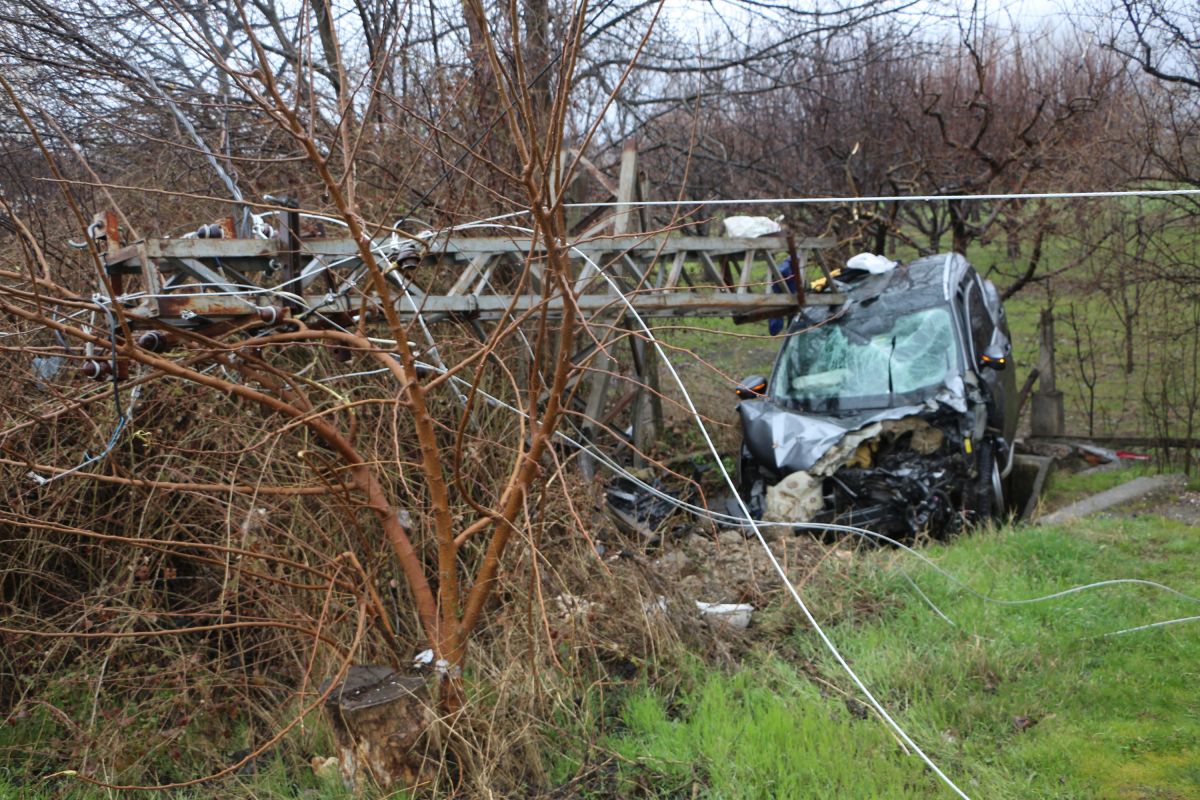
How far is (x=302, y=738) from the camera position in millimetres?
5250

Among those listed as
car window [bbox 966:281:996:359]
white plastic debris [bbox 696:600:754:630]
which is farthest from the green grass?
car window [bbox 966:281:996:359]

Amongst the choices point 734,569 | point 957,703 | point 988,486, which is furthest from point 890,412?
point 957,703

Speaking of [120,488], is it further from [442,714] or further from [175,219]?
[442,714]

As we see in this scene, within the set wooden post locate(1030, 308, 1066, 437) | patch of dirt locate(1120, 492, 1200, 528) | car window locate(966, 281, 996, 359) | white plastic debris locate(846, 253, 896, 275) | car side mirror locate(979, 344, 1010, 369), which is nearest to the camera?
patch of dirt locate(1120, 492, 1200, 528)

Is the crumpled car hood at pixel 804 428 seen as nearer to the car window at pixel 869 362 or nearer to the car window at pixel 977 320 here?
the car window at pixel 869 362

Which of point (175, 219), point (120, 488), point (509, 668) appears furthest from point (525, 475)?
point (175, 219)

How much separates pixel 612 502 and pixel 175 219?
4.06m

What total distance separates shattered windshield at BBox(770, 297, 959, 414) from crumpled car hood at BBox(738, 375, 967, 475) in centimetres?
22

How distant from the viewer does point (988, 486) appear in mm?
8898

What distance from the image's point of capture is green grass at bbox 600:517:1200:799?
14.0 feet

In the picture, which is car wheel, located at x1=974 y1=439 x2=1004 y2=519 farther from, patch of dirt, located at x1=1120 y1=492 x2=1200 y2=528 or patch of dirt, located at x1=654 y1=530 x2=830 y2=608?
patch of dirt, located at x1=654 y1=530 x2=830 y2=608

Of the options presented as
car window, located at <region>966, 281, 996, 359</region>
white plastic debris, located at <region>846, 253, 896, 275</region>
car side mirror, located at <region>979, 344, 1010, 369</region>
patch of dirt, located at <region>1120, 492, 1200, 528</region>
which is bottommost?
patch of dirt, located at <region>1120, 492, 1200, 528</region>

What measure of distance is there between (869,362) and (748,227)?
219 centimetres

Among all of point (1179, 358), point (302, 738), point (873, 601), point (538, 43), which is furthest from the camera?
point (1179, 358)
